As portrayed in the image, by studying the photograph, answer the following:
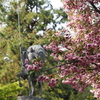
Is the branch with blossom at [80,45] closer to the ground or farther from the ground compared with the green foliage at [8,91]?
farther from the ground

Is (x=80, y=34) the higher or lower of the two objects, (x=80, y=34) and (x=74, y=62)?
the higher

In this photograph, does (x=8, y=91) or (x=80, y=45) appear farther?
(x=8, y=91)

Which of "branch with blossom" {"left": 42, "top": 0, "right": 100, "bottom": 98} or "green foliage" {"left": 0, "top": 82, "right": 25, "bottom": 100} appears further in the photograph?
"green foliage" {"left": 0, "top": 82, "right": 25, "bottom": 100}

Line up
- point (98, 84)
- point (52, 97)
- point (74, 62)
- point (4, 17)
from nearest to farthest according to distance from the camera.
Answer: point (74, 62) < point (98, 84) < point (52, 97) < point (4, 17)

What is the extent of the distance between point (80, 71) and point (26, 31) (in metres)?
13.0

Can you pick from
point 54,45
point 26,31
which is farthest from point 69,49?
point 26,31

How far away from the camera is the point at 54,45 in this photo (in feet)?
21.4

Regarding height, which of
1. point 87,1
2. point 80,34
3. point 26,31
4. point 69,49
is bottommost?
point 69,49

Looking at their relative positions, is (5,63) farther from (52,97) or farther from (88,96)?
(88,96)

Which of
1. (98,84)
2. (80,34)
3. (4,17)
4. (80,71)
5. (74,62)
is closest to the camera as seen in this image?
(74,62)

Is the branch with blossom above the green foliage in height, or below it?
above

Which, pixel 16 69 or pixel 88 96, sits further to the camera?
pixel 88 96

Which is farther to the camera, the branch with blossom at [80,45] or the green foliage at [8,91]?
the green foliage at [8,91]

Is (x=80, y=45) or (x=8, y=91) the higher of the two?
(x=80, y=45)
